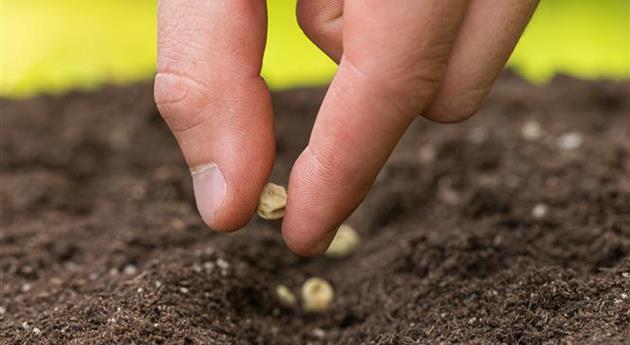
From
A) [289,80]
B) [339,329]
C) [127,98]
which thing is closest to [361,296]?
[339,329]

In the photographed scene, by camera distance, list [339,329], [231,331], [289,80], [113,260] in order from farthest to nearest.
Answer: [289,80] < [113,260] < [339,329] < [231,331]

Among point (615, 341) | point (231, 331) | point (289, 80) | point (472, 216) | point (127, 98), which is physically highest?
point (615, 341)

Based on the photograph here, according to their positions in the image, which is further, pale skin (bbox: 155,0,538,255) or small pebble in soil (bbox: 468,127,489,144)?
small pebble in soil (bbox: 468,127,489,144)

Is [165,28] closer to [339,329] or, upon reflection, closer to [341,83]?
[341,83]

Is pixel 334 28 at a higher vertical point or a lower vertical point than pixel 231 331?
higher

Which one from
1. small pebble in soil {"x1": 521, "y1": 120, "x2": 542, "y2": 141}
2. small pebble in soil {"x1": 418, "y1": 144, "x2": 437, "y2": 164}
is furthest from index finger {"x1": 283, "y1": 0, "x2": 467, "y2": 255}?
small pebble in soil {"x1": 521, "y1": 120, "x2": 542, "y2": 141}

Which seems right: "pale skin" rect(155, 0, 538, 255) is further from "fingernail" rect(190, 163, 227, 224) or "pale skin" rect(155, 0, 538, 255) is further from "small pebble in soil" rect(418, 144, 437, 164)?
"small pebble in soil" rect(418, 144, 437, 164)

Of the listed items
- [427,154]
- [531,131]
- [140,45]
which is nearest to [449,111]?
[427,154]

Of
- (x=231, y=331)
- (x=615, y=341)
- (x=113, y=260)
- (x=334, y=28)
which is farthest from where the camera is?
(x=113, y=260)
